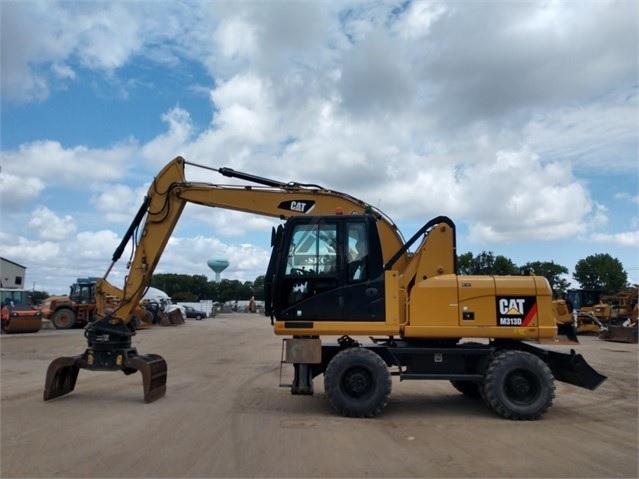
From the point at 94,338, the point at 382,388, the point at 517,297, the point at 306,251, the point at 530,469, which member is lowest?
the point at 530,469

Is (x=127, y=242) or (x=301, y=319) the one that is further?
(x=127, y=242)

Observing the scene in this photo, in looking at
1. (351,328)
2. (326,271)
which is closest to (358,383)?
(351,328)

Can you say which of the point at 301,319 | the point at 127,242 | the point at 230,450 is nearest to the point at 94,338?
the point at 127,242

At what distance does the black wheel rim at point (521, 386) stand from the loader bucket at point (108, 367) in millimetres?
6305

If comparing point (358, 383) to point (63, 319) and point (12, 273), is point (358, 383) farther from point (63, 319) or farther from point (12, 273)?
point (12, 273)

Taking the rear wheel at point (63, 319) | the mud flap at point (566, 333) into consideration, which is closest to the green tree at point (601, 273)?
the rear wheel at point (63, 319)

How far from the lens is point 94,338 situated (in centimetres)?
1041

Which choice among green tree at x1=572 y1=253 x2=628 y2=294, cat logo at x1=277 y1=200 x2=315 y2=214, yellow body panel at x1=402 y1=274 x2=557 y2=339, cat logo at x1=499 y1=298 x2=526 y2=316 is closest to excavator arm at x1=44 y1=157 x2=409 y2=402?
cat logo at x1=277 y1=200 x2=315 y2=214

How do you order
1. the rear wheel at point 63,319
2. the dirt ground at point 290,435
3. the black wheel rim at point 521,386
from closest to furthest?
1. the dirt ground at point 290,435
2. the black wheel rim at point 521,386
3. the rear wheel at point 63,319

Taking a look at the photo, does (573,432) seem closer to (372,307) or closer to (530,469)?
(530,469)

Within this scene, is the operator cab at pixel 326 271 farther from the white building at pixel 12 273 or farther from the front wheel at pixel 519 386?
the white building at pixel 12 273

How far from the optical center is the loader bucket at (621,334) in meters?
28.7

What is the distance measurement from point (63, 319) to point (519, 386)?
3246cm

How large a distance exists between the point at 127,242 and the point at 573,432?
346 inches
